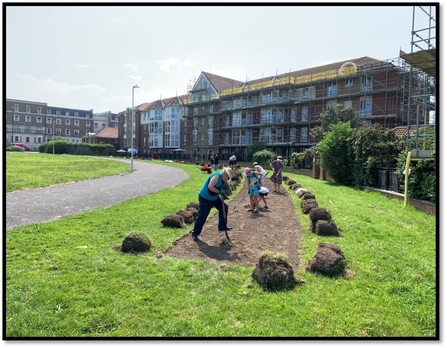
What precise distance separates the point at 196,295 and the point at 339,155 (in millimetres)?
20378

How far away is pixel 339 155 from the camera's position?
23094 millimetres

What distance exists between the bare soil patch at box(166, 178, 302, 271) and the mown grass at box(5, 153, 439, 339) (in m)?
0.34

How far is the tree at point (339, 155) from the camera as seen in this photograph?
22.9 metres

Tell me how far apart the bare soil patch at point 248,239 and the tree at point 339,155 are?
41.2 feet

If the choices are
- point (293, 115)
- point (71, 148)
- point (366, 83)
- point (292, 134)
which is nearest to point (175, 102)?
point (71, 148)

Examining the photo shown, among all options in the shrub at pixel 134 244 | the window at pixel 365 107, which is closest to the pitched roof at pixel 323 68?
the window at pixel 365 107

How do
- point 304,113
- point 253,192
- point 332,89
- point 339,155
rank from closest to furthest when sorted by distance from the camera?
1. point 253,192
2. point 339,155
3. point 332,89
4. point 304,113

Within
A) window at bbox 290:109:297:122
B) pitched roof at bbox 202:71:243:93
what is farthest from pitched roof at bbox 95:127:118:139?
window at bbox 290:109:297:122

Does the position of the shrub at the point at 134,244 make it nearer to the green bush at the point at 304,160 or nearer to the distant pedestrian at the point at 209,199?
the distant pedestrian at the point at 209,199

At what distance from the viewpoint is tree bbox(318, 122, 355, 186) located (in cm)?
2289

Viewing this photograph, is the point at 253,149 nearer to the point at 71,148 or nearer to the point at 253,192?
the point at 253,192

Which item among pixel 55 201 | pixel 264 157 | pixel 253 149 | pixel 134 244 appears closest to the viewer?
pixel 134 244

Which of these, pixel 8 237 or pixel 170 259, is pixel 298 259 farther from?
pixel 8 237

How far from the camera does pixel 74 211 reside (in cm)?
1131
